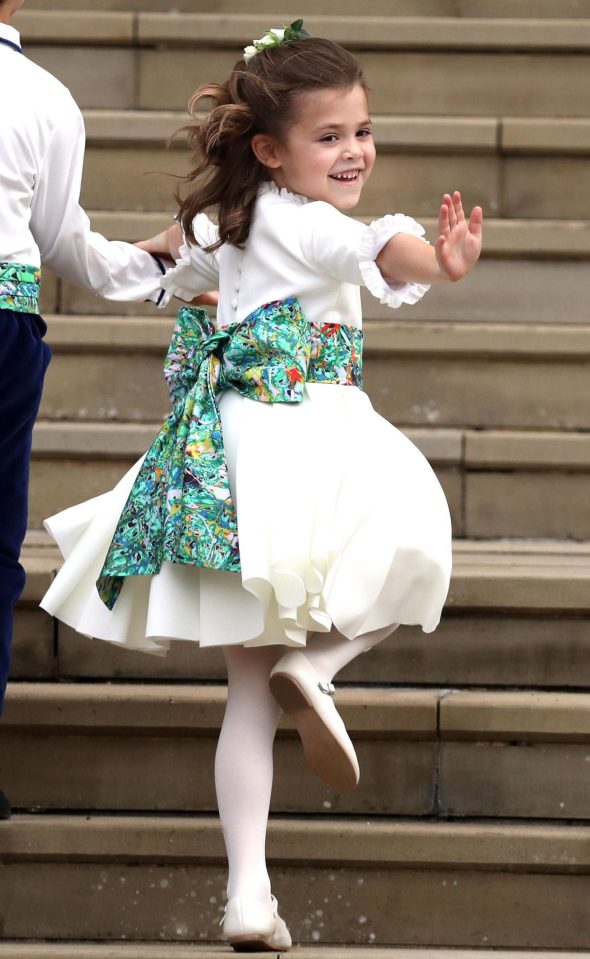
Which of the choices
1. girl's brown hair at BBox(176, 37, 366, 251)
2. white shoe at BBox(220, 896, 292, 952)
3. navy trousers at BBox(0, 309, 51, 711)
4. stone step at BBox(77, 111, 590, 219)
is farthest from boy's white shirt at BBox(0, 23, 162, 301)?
stone step at BBox(77, 111, 590, 219)

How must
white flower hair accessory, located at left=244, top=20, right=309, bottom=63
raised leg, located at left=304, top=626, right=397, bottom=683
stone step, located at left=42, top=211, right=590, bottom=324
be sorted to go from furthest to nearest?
stone step, located at left=42, top=211, right=590, bottom=324 < white flower hair accessory, located at left=244, top=20, right=309, bottom=63 < raised leg, located at left=304, top=626, right=397, bottom=683

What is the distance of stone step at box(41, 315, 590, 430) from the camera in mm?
4211

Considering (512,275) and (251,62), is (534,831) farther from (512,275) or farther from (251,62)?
(512,275)

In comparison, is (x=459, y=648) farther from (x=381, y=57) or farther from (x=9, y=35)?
(x=381, y=57)

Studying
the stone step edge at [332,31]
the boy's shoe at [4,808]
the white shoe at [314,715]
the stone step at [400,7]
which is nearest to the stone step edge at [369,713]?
the boy's shoe at [4,808]

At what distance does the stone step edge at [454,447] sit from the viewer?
13.1 ft

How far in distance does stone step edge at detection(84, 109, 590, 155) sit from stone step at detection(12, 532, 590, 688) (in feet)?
5.87

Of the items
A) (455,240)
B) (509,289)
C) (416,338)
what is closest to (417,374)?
(416,338)

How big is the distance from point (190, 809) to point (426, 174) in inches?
91.7

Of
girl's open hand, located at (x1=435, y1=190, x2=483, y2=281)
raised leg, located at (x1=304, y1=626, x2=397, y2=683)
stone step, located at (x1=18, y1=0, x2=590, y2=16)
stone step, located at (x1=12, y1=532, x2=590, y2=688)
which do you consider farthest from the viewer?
stone step, located at (x1=18, y1=0, x2=590, y2=16)

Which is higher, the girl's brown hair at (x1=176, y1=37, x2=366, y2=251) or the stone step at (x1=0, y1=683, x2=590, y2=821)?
the girl's brown hair at (x1=176, y1=37, x2=366, y2=251)

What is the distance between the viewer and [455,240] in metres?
2.40

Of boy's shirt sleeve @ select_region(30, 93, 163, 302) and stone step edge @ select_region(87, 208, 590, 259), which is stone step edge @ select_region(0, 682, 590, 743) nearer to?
boy's shirt sleeve @ select_region(30, 93, 163, 302)

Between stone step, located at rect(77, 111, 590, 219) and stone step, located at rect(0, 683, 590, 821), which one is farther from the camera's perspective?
stone step, located at rect(77, 111, 590, 219)
